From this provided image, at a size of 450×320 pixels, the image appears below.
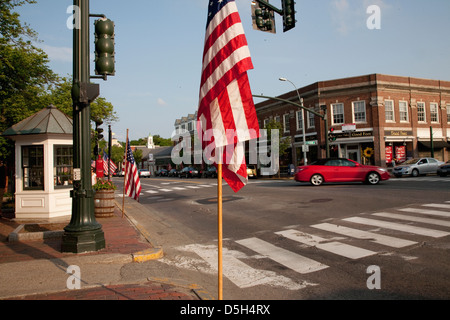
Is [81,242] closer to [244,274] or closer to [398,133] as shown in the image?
[244,274]

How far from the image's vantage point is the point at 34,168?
36.0ft

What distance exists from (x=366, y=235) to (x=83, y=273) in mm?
5581

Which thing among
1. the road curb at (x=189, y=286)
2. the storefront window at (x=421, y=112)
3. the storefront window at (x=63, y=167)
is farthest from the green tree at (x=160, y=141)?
the road curb at (x=189, y=286)

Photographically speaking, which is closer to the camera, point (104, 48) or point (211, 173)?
point (104, 48)

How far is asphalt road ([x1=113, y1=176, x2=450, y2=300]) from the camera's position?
14.4ft

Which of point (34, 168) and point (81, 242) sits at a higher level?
point (34, 168)

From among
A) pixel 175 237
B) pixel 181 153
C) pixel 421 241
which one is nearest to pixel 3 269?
pixel 175 237

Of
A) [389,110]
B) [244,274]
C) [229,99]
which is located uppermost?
[389,110]

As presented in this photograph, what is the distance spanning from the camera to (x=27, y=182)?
1091cm

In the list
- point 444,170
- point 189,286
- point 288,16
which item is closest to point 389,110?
point 444,170

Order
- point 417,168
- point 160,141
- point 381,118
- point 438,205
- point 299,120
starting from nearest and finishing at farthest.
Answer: point 438,205
point 417,168
point 381,118
point 299,120
point 160,141

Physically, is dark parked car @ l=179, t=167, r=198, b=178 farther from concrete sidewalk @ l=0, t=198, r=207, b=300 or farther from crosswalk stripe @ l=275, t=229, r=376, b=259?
crosswalk stripe @ l=275, t=229, r=376, b=259
